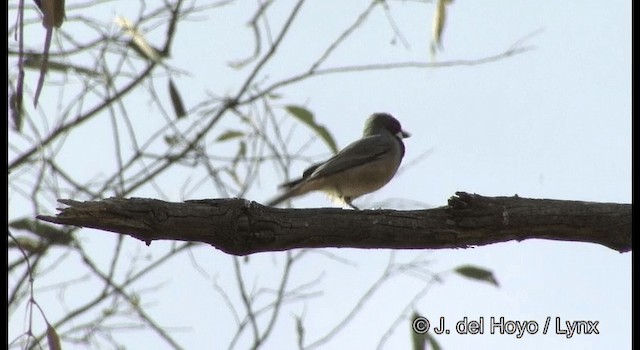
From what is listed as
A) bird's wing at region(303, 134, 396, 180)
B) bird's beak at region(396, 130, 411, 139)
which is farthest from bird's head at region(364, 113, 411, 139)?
bird's wing at region(303, 134, 396, 180)

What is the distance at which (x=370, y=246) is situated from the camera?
3582mm

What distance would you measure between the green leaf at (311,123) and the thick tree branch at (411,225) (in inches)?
69.5

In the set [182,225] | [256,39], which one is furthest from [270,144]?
[182,225]

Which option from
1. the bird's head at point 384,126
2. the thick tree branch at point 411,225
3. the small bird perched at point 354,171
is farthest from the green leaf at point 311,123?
the thick tree branch at point 411,225

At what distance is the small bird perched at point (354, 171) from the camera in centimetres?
578

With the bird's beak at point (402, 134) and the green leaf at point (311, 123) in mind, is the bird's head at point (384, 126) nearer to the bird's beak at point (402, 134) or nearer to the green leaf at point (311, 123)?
the bird's beak at point (402, 134)

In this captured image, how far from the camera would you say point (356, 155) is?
615 cm

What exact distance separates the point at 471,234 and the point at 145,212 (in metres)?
1.09

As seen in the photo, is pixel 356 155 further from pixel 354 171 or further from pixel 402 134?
pixel 402 134

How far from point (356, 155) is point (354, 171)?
17cm

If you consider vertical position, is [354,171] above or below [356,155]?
below

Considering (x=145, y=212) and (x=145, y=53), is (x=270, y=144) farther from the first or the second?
(x=145, y=212)

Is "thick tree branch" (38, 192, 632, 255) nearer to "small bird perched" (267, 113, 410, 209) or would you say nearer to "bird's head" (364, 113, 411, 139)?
"small bird perched" (267, 113, 410, 209)

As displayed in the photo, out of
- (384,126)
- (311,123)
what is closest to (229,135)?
(311,123)
